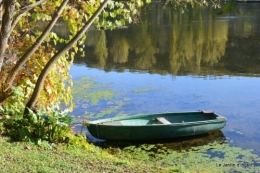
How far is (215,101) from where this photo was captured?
14.9m

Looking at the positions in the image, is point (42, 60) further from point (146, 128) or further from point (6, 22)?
point (146, 128)

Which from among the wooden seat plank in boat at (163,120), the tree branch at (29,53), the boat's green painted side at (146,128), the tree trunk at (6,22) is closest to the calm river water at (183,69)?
the boat's green painted side at (146,128)

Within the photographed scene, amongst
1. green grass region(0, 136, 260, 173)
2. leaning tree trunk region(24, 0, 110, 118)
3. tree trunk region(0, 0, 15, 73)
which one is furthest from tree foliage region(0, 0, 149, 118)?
green grass region(0, 136, 260, 173)

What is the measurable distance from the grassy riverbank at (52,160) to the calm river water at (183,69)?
326 centimetres

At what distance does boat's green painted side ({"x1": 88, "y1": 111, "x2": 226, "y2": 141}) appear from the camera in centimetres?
1011

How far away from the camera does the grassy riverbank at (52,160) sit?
16.9 feet

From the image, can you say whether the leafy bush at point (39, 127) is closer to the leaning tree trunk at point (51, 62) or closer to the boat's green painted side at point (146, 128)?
the leaning tree trunk at point (51, 62)

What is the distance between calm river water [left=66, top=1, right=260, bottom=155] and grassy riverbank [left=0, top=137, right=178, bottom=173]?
10.7 ft

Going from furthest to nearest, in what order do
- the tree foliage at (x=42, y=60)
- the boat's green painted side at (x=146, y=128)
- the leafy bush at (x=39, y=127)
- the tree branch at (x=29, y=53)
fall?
1. the boat's green painted side at (x=146, y=128)
2. the tree foliage at (x=42, y=60)
3. the tree branch at (x=29, y=53)
4. the leafy bush at (x=39, y=127)

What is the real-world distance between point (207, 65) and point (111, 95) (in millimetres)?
8779

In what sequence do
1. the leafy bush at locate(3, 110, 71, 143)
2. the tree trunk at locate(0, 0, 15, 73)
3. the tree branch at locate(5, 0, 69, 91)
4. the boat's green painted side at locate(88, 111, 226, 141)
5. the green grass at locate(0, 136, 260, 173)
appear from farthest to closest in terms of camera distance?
the boat's green painted side at locate(88, 111, 226, 141) → the tree branch at locate(5, 0, 69, 91) → the leafy bush at locate(3, 110, 71, 143) → the tree trunk at locate(0, 0, 15, 73) → the green grass at locate(0, 136, 260, 173)


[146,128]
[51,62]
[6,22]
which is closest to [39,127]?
[51,62]

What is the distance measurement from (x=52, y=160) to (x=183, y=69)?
16990 millimetres

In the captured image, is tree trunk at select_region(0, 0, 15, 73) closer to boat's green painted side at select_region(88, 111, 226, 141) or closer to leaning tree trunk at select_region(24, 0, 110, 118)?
leaning tree trunk at select_region(24, 0, 110, 118)
